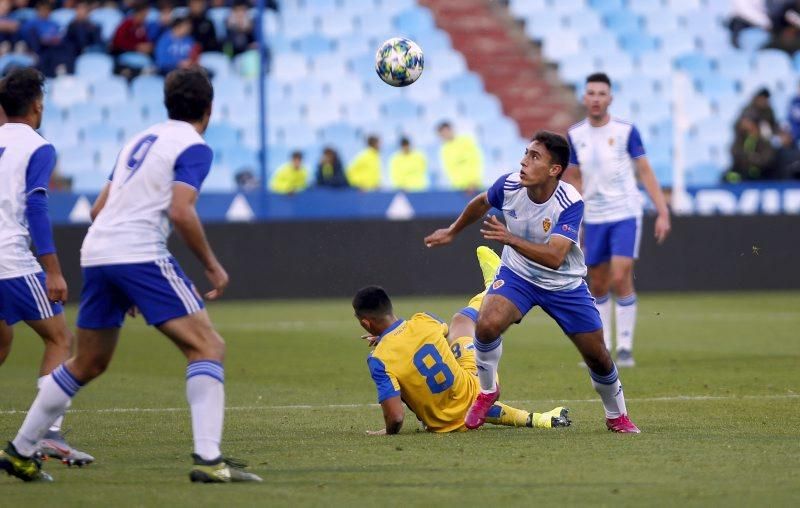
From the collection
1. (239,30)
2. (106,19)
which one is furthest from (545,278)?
(106,19)

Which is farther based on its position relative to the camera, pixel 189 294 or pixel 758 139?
pixel 758 139

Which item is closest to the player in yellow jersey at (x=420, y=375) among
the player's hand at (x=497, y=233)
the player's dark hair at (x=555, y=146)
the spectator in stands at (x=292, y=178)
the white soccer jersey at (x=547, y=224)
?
the white soccer jersey at (x=547, y=224)

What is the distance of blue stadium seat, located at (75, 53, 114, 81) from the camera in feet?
79.2

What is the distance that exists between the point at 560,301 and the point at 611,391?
0.62 metres

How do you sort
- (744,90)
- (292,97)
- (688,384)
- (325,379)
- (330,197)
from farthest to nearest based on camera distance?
(744,90) < (292,97) < (330,197) < (325,379) < (688,384)

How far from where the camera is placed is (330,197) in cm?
2195

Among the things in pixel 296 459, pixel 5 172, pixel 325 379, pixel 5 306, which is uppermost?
pixel 5 172

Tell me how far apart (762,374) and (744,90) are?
1652cm

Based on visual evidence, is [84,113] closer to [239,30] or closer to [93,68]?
[93,68]

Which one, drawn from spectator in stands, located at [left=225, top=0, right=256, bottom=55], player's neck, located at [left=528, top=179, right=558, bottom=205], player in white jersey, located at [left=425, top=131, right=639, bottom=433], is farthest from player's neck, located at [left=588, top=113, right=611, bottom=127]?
spectator in stands, located at [left=225, top=0, right=256, bottom=55]

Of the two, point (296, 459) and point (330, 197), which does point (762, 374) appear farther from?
point (330, 197)

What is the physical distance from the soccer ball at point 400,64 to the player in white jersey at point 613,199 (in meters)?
2.40

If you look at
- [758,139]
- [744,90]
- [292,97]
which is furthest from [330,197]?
[744,90]

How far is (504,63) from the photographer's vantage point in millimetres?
27156
